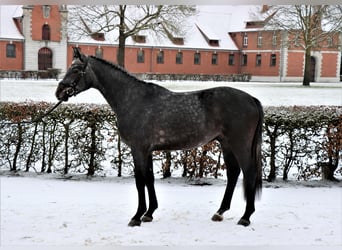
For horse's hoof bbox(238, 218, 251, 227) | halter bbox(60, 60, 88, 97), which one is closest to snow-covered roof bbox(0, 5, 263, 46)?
halter bbox(60, 60, 88, 97)

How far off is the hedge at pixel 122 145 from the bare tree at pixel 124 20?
3.22ft

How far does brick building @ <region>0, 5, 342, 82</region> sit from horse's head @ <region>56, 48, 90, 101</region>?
5.81 feet

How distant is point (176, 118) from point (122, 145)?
2.10 metres

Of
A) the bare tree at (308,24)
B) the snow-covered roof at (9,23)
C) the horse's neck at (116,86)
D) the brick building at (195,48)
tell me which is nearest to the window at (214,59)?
the brick building at (195,48)

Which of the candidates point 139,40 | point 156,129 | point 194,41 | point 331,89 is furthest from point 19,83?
point 331,89

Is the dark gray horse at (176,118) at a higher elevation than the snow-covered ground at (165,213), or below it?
higher

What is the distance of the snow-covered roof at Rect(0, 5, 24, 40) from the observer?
19.7ft

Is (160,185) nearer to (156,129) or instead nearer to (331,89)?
(156,129)

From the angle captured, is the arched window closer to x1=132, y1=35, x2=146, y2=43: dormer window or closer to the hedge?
the hedge

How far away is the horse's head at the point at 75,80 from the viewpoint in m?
3.12

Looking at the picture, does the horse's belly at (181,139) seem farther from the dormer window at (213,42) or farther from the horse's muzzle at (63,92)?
the dormer window at (213,42)

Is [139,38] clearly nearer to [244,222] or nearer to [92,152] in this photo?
[92,152]

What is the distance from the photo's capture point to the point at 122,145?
529cm

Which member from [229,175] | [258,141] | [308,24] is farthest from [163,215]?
[308,24]
